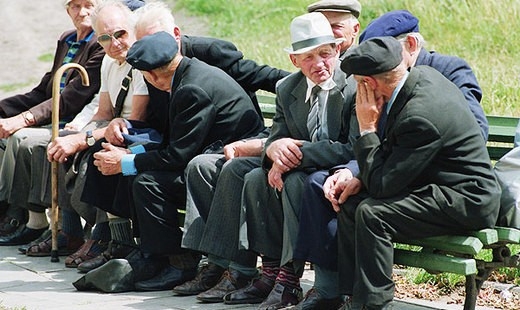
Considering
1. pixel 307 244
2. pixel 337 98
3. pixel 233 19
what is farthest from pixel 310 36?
pixel 233 19

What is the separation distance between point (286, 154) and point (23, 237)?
3.17 m

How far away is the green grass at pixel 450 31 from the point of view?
10219 mm

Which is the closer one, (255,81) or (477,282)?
(477,282)

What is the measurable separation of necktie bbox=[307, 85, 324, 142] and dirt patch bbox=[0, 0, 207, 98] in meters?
8.73

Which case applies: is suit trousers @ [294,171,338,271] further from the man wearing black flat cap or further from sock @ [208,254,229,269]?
sock @ [208,254,229,269]

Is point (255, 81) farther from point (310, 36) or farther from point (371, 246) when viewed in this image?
point (371, 246)

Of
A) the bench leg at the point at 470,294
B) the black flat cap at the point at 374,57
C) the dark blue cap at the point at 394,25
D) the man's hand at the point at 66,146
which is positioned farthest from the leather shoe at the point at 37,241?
the bench leg at the point at 470,294

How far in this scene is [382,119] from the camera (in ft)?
19.2

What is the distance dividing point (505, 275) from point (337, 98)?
1519mm

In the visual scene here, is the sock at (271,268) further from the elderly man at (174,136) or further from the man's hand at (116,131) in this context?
the man's hand at (116,131)

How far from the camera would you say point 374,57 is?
18.5ft

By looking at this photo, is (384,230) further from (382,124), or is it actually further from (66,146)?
(66,146)

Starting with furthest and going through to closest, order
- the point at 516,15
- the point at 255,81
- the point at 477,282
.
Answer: the point at 516,15 → the point at 255,81 → the point at 477,282

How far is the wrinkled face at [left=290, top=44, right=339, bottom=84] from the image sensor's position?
251 inches
